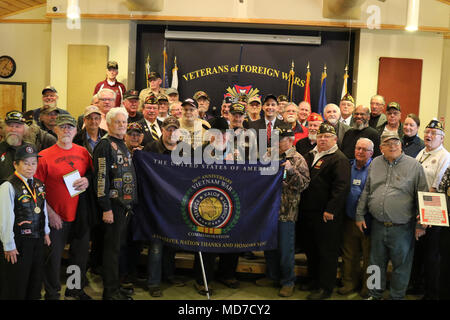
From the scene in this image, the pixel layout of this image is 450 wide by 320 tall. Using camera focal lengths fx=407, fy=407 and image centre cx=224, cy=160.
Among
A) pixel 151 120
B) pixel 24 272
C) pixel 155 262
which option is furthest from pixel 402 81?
pixel 24 272

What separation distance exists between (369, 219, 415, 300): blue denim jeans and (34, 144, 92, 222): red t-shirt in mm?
3011

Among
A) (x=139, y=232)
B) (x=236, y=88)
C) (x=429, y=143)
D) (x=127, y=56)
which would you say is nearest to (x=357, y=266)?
(x=429, y=143)

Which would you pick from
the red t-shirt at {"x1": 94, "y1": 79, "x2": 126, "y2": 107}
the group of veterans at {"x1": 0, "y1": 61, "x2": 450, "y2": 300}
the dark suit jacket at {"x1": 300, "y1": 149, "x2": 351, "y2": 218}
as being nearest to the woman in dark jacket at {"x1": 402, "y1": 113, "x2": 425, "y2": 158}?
the group of veterans at {"x1": 0, "y1": 61, "x2": 450, "y2": 300}

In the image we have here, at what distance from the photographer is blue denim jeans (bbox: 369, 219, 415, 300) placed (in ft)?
13.4

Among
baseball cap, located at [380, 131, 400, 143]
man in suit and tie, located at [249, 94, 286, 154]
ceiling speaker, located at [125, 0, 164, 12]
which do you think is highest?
ceiling speaker, located at [125, 0, 164, 12]

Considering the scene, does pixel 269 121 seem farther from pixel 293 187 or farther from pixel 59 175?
pixel 59 175

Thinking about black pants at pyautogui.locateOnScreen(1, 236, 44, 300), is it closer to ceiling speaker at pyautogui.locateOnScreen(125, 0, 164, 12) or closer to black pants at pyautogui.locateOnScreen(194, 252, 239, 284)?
black pants at pyautogui.locateOnScreen(194, 252, 239, 284)

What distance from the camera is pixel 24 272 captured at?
130 inches

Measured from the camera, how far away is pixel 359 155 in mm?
4457

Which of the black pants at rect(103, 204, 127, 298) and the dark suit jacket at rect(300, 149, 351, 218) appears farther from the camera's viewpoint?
the dark suit jacket at rect(300, 149, 351, 218)

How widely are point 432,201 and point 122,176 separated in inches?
115

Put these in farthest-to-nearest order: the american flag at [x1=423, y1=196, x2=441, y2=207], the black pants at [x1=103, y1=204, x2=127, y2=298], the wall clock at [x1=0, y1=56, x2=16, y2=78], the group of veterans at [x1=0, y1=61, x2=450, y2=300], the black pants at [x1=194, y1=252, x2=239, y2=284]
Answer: the wall clock at [x1=0, y1=56, x2=16, y2=78], the black pants at [x1=194, y1=252, x2=239, y2=284], the black pants at [x1=103, y1=204, x2=127, y2=298], the american flag at [x1=423, y1=196, x2=441, y2=207], the group of veterans at [x1=0, y1=61, x2=450, y2=300]

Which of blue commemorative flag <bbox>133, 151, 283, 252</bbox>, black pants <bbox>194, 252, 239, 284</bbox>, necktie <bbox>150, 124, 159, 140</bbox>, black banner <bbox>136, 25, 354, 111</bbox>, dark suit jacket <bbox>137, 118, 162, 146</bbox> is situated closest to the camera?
blue commemorative flag <bbox>133, 151, 283, 252</bbox>

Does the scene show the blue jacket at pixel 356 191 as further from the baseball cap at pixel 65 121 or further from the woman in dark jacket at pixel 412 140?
the baseball cap at pixel 65 121
